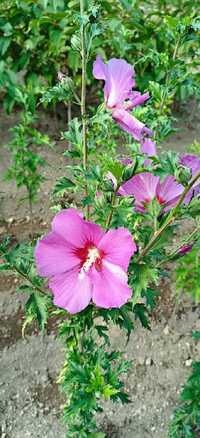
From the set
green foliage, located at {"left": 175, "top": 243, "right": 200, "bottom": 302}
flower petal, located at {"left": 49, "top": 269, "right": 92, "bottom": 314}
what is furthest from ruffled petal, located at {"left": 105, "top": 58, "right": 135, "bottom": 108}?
green foliage, located at {"left": 175, "top": 243, "right": 200, "bottom": 302}

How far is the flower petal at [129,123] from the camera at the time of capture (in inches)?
53.0

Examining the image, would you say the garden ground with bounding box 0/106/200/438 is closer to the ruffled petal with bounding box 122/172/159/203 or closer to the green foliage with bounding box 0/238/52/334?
the green foliage with bounding box 0/238/52/334

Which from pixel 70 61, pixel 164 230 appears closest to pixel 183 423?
pixel 164 230

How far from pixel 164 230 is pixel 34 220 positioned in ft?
6.19

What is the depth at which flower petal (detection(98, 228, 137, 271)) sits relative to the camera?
1263mm

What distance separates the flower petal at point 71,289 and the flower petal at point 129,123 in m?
0.33

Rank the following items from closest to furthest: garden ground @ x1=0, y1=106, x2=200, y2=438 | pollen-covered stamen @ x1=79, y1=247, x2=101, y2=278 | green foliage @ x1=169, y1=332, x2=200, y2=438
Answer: pollen-covered stamen @ x1=79, y1=247, x2=101, y2=278 < green foliage @ x1=169, y1=332, x2=200, y2=438 < garden ground @ x1=0, y1=106, x2=200, y2=438

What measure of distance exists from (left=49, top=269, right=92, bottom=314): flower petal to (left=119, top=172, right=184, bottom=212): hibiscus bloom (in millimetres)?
211

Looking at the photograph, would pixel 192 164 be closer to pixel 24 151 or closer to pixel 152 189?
pixel 152 189

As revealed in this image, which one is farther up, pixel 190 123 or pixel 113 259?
pixel 113 259

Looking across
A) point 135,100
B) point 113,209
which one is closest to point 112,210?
point 113,209

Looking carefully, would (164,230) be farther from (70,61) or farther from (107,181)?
(70,61)

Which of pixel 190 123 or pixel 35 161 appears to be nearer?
pixel 35 161

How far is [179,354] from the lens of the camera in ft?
8.67
